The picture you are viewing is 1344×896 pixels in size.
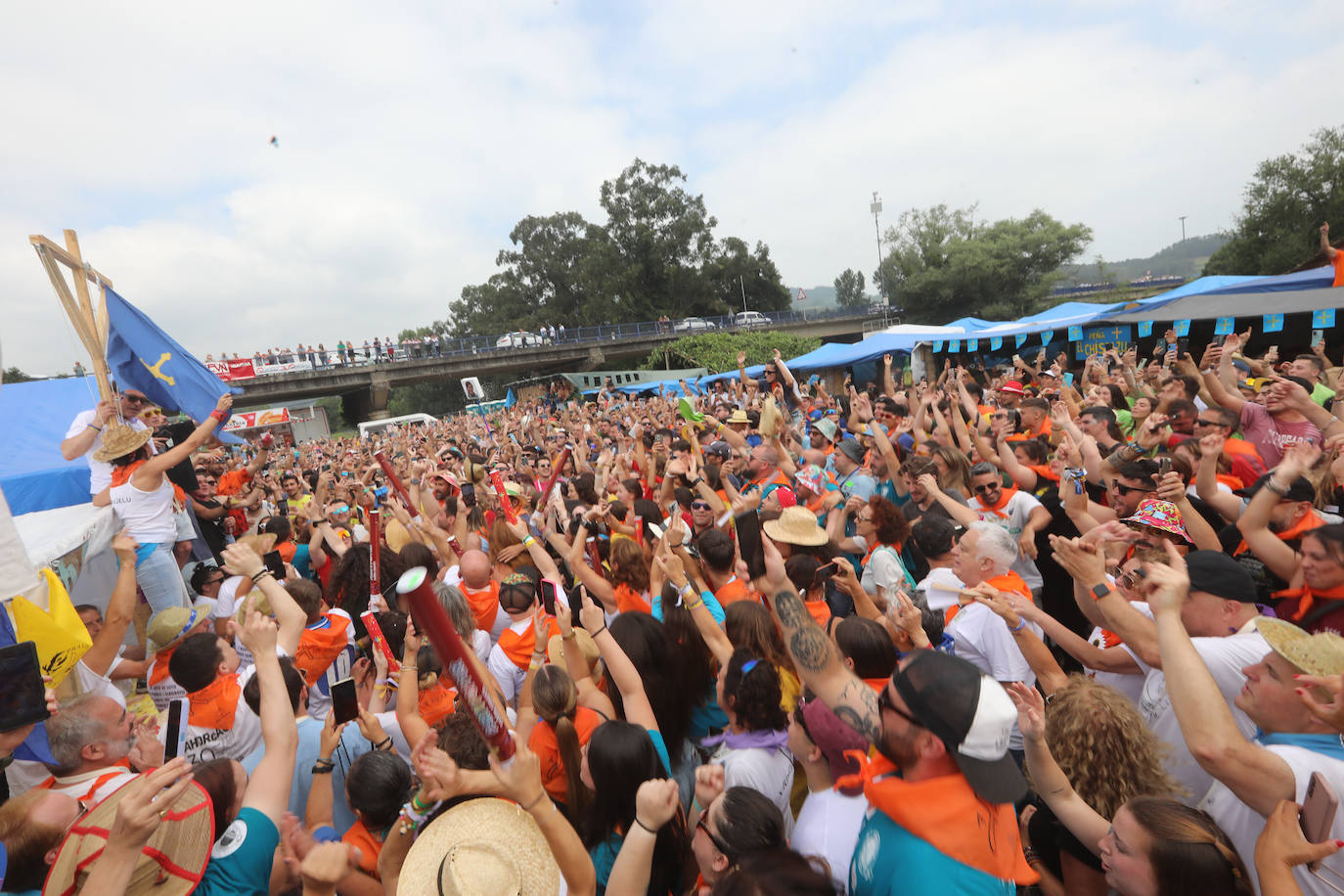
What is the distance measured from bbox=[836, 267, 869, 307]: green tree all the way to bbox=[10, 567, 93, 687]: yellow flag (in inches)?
3686

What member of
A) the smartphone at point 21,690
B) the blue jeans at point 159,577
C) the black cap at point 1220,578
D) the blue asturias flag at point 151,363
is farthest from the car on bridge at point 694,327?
the smartphone at point 21,690

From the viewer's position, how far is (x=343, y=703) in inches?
103

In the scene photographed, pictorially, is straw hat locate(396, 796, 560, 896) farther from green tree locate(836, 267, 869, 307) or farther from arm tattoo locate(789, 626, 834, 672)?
green tree locate(836, 267, 869, 307)

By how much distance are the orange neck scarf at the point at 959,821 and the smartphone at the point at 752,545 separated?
1058 millimetres

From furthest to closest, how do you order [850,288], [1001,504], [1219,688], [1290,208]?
[850,288], [1290,208], [1001,504], [1219,688]

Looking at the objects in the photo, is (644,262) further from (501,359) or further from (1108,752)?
(1108,752)

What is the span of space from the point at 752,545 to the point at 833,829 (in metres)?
1.07

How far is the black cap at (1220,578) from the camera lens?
2.42 meters

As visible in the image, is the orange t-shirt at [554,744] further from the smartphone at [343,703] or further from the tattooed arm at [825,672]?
the tattooed arm at [825,672]

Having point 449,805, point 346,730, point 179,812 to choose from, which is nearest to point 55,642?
point 346,730

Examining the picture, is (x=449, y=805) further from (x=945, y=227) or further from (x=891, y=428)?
(x=945, y=227)

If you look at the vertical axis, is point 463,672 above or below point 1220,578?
above

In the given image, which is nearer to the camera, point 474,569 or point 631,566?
A: point 631,566

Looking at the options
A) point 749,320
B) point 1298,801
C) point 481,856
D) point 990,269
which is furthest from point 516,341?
point 1298,801
